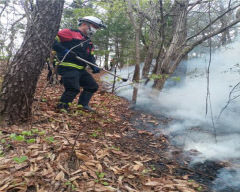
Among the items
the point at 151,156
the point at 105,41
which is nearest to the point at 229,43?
the point at 105,41

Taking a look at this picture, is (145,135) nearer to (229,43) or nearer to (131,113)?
(131,113)

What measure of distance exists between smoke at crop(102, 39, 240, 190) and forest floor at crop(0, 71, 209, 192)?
0.56 metres

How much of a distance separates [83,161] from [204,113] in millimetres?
4600

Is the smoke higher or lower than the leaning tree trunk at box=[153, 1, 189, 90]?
lower

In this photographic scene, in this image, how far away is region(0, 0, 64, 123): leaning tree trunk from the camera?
279 cm

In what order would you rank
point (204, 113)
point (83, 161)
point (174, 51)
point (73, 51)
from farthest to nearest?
point (174, 51)
point (204, 113)
point (73, 51)
point (83, 161)

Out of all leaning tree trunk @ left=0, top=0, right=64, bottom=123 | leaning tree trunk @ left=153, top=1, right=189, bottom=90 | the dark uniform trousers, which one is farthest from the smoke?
leaning tree trunk @ left=0, top=0, right=64, bottom=123

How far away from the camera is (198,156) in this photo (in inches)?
123

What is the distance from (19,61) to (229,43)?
10579 mm

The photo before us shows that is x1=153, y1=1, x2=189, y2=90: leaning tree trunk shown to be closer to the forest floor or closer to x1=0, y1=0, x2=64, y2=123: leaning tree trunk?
the forest floor

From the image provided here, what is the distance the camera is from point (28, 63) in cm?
283

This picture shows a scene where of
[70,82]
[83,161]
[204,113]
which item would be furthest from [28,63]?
[204,113]

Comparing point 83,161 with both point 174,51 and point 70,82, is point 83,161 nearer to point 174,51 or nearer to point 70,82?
point 70,82

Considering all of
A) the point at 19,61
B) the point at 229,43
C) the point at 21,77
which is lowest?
the point at 21,77
